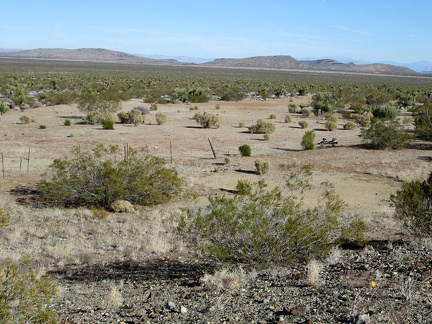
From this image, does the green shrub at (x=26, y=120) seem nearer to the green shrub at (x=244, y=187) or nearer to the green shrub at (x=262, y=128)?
the green shrub at (x=262, y=128)

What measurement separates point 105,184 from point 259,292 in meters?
9.11

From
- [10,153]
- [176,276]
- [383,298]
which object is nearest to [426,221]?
[383,298]

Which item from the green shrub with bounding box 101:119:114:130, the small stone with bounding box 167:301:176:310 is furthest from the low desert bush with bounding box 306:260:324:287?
the green shrub with bounding box 101:119:114:130

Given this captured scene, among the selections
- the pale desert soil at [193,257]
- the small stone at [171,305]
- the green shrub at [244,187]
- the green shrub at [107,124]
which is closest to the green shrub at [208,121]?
the green shrub at [107,124]

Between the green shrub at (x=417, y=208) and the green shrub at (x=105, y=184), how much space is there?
25.9 ft

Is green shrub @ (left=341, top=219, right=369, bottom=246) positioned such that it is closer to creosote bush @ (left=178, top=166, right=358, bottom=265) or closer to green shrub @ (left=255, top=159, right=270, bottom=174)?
creosote bush @ (left=178, top=166, right=358, bottom=265)

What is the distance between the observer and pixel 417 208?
1190 cm

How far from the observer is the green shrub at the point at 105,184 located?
52.9ft

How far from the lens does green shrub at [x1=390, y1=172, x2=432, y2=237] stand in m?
11.7

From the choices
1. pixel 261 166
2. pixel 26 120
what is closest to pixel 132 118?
pixel 26 120

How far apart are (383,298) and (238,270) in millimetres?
2900

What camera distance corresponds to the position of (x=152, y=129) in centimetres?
3531

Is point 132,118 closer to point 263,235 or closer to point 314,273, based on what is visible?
point 263,235

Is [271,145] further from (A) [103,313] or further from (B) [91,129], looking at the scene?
(A) [103,313]
